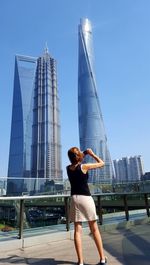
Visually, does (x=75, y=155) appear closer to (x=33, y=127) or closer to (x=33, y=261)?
(x=33, y=261)

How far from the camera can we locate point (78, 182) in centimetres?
380

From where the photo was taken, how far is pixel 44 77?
6083 inches

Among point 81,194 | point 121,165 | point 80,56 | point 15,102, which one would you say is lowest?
point 81,194

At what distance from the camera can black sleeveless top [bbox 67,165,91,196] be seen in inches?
148

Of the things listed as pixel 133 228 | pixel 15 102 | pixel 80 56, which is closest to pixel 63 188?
pixel 133 228

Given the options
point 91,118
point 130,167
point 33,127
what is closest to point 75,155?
point 91,118

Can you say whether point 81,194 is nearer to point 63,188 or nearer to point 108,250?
point 108,250

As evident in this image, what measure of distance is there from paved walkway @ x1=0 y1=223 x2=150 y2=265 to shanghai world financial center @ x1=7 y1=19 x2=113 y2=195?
330 ft

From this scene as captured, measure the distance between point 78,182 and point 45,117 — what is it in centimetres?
13907

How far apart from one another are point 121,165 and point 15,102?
59.5 metres

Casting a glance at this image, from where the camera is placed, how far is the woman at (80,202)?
360 cm

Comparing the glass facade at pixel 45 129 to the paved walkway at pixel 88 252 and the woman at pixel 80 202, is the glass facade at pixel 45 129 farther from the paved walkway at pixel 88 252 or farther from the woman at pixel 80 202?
the woman at pixel 80 202

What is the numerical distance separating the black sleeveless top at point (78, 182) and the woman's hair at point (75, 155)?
0.36 ft

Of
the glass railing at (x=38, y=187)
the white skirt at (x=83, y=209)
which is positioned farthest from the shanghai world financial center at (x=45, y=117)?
the white skirt at (x=83, y=209)
